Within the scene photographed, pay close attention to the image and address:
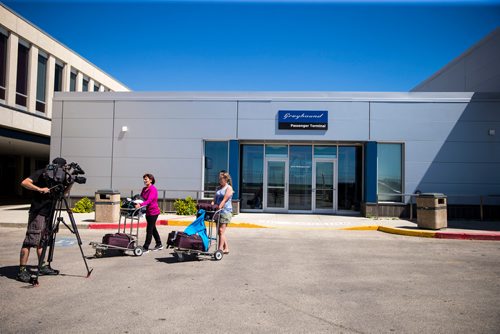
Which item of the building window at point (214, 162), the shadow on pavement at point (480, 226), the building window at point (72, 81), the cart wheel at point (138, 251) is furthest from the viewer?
the building window at point (72, 81)

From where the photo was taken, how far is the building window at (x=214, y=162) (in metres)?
16.9

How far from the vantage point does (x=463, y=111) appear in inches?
628

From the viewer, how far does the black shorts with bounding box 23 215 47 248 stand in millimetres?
5625

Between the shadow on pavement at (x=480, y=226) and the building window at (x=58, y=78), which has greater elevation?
the building window at (x=58, y=78)

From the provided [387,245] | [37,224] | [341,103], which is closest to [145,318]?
[37,224]

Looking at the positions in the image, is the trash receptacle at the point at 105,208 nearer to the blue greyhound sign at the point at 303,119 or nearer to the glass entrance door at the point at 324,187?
the blue greyhound sign at the point at 303,119

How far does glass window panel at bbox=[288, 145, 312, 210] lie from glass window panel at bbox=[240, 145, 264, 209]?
56.4 inches

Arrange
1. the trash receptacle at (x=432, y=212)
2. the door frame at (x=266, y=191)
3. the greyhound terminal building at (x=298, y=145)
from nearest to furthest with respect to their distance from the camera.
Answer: the trash receptacle at (x=432, y=212)
the greyhound terminal building at (x=298, y=145)
the door frame at (x=266, y=191)

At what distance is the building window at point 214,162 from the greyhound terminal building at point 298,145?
46mm

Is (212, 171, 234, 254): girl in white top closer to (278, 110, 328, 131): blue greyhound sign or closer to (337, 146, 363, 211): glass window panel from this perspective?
(278, 110, 328, 131): blue greyhound sign

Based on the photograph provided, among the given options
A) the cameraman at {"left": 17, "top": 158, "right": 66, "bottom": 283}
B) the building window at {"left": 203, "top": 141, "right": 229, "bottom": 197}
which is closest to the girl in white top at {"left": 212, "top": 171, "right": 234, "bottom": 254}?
the cameraman at {"left": 17, "top": 158, "right": 66, "bottom": 283}

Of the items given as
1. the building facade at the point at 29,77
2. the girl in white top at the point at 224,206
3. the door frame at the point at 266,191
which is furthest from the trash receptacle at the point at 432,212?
the building facade at the point at 29,77

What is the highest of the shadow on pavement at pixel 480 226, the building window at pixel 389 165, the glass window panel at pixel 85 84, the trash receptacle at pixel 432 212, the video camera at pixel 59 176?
the glass window panel at pixel 85 84

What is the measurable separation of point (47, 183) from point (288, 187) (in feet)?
41.9
